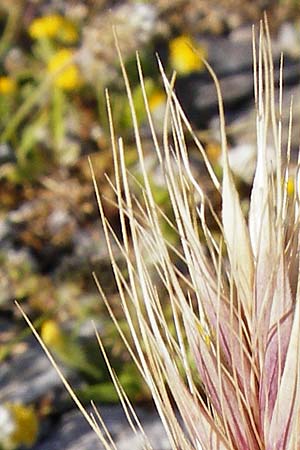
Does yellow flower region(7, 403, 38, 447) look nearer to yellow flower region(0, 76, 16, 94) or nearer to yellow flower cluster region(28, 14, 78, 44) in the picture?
yellow flower region(0, 76, 16, 94)

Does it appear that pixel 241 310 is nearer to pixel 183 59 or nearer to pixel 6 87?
pixel 6 87

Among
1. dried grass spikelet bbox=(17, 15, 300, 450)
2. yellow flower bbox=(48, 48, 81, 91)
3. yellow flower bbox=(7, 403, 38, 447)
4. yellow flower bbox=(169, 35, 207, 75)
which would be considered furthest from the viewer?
yellow flower bbox=(169, 35, 207, 75)

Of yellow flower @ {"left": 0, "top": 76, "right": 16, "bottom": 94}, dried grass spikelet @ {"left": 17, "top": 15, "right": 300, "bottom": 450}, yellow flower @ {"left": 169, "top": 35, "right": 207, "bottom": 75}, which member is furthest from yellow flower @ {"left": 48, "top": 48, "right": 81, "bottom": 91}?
dried grass spikelet @ {"left": 17, "top": 15, "right": 300, "bottom": 450}

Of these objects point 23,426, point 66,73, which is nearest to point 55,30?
point 66,73

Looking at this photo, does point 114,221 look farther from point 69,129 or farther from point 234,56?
point 234,56

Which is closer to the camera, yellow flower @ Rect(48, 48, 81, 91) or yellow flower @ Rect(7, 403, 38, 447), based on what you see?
yellow flower @ Rect(7, 403, 38, 447)

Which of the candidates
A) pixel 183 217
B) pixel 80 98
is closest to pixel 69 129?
pixel 80 98

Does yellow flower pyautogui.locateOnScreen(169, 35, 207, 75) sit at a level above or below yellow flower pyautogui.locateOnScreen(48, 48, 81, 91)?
below
